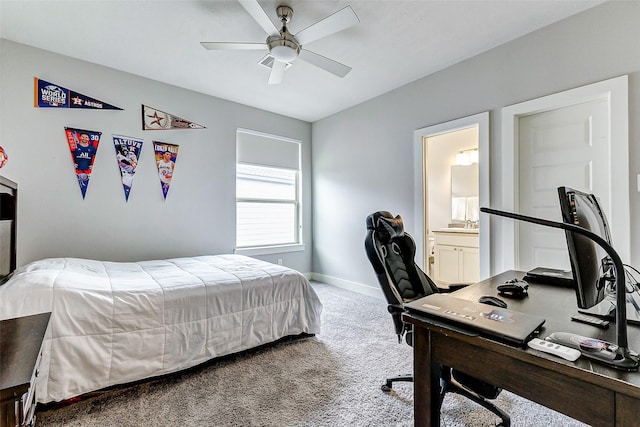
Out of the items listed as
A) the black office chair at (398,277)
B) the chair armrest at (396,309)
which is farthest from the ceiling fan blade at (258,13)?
the chair armrest at (396,309)

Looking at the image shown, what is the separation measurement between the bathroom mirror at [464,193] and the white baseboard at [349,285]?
6.24 ft

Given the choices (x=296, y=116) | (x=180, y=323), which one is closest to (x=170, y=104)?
(x=296, y=116)

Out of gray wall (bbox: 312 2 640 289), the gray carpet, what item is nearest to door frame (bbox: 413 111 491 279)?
gray wall (bbox: 312 2 640 289)

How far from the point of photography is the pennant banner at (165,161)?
3.37 metres

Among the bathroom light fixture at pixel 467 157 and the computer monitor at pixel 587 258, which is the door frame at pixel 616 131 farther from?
the bathroom light fixture at pixel 467 157

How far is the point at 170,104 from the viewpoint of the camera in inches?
137

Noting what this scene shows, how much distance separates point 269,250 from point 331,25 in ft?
10.2

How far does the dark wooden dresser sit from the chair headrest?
1.59 m

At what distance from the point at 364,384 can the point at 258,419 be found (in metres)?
0.72

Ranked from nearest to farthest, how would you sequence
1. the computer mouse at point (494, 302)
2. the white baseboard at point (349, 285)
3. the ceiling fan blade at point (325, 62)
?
the computer mouse at point (494, 302) → the ceiling fan blade at point (325, 62) → the white baseboard at point (349, 285)

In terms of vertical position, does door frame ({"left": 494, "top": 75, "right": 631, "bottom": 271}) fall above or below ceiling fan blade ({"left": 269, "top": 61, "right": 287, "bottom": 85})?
below

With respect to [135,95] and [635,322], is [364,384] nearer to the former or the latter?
[635,322]

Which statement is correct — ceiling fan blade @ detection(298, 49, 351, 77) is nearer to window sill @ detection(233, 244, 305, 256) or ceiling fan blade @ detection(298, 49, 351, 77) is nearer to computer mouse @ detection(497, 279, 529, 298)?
computer mouse @ detection(497, 279, 529, 298)

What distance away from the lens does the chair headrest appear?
1.87 m
